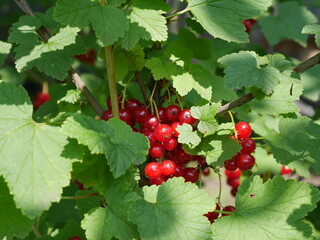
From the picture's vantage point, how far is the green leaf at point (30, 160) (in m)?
1.00

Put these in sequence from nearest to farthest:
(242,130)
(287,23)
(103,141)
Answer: (103,141) → (242,130) → (287,23)

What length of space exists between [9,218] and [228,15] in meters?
0.85

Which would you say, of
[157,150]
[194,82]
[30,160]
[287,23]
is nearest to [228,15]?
[194,82]

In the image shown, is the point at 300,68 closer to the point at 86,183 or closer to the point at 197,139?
the point at 197,139

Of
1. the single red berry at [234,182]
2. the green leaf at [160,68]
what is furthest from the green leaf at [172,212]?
the single red berry at [234,182]

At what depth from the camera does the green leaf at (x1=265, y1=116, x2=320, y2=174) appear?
4.73 ft

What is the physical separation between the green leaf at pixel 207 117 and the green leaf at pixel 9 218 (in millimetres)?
554

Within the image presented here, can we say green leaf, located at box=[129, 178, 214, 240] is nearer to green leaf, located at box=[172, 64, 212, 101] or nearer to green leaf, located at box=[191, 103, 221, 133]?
green leaf, located at box=[191, 103, 221, 133]

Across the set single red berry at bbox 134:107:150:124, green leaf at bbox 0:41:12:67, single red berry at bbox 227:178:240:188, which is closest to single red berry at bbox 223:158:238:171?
single red berry at bbox 134:107:150:124

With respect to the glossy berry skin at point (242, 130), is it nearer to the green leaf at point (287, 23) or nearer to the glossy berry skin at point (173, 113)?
the glossy berry skin at point (173, 113)

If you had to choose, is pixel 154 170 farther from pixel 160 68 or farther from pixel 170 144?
pixel 160 68

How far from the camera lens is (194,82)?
1.33 m

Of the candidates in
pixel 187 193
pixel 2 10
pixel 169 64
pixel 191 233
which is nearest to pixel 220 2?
pixel 169 64

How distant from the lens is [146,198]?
1164 millimetres
